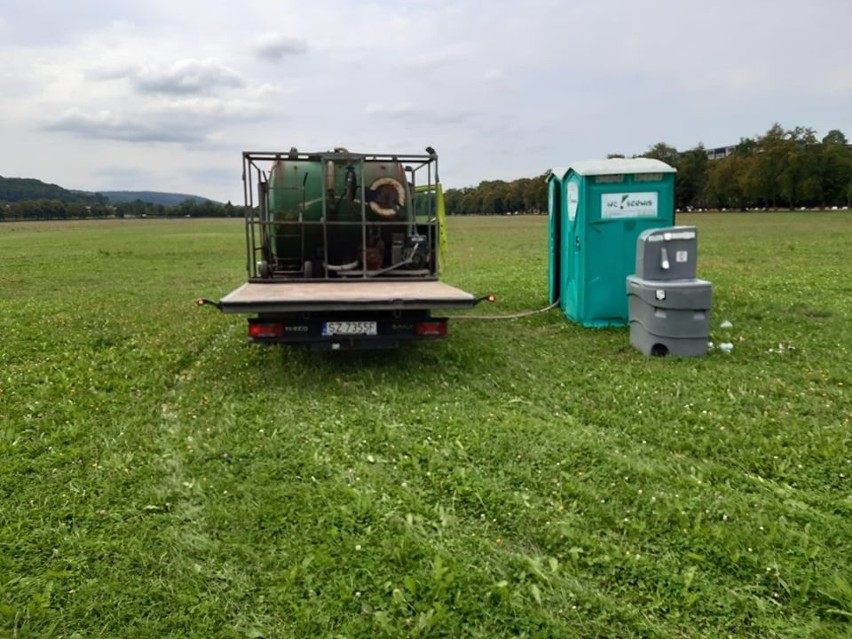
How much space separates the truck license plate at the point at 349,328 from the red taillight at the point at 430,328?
0.43 m

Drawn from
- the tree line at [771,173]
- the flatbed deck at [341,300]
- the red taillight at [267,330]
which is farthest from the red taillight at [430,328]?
the tree line at [771,173]

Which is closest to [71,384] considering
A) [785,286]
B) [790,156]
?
[785,286]

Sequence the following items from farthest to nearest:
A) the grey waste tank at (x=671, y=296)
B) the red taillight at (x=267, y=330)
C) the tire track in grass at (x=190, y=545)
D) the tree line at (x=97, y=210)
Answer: the tree line at (x=97, y=210) < the grey waste tank at (x=671, y=296) < the red taillight at (x=267, y=330) < the tire track in grass at (x=190, y=545)

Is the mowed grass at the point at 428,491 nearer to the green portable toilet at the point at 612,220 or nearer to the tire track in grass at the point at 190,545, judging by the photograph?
the tire track in grass at the point at 190,545

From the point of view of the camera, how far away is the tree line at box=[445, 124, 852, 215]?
238 feet

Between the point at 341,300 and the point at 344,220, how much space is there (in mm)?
2546

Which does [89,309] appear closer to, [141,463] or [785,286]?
[141,463]

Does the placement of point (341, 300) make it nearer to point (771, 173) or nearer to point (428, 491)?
point (428, 491)

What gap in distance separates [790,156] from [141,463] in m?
82.8

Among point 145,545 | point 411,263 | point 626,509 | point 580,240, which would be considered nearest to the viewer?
point 145,545

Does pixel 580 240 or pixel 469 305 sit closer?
pixel 469 305

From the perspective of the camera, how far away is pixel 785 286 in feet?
40.9

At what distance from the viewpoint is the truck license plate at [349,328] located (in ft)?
20.7

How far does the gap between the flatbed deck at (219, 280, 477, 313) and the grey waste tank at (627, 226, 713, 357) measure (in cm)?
239
